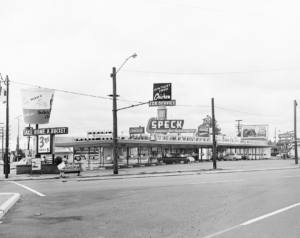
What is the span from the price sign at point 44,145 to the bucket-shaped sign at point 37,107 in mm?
6712

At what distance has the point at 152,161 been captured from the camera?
56969 mm

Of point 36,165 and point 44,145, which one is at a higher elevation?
point 44,145

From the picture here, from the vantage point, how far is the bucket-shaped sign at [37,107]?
4088 centimetres

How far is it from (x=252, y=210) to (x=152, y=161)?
151 feet

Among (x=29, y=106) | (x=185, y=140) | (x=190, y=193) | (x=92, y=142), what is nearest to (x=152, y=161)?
(x=185, y=140)

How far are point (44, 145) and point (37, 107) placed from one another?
25.6 feet

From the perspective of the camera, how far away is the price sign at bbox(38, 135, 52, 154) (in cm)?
3446

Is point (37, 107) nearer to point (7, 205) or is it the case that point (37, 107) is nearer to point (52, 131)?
point (52, 131)

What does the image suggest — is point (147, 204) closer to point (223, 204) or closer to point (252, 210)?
point (223, 204)

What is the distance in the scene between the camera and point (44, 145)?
34594 mm

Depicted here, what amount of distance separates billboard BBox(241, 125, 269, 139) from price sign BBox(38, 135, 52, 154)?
77.3m

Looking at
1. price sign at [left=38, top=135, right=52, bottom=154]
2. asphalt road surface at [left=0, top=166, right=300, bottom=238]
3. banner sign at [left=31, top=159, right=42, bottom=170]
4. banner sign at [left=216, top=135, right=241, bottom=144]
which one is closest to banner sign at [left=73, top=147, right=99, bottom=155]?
price sign at [left=38, top=135, right=52, bottom=154]

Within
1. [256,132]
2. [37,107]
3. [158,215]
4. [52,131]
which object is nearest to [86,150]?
[37,107]

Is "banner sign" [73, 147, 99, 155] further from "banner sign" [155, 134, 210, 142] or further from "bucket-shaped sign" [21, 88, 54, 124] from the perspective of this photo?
"bucket-shaped sign" [21, 88, 54, 124]
